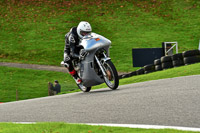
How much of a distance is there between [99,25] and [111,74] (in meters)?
32.3

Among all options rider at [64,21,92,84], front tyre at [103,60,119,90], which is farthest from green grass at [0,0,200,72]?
front tyre at [103,60,119,90]

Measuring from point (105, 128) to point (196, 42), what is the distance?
31.8 metres

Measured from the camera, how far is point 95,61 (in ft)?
37.8

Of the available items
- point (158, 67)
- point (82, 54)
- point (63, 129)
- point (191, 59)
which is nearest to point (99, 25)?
point (158, 67)

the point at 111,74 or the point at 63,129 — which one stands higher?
the point at 63,129

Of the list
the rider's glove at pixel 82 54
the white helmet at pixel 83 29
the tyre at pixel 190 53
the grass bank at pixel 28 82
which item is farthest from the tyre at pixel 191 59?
the rider's glove at pixel 82 54

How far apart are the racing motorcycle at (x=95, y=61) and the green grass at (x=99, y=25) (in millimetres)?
19026

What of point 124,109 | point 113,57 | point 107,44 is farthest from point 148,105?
point 113,57

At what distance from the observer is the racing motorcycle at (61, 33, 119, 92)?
436 inches

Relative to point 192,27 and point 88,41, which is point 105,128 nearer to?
point 88,41

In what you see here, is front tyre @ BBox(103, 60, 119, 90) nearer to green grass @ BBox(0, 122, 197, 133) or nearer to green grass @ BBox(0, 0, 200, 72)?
green grass @ BBox(0, 122, 197, 133)

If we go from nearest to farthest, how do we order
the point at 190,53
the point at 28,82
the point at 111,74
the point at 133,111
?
1. the point at 133,111
2. the point at 111,74
3. the point at 190,53
4. the point at 28,82

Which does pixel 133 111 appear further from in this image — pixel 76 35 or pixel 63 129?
pixel 76 35

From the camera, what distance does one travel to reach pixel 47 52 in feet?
120
